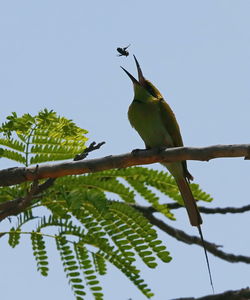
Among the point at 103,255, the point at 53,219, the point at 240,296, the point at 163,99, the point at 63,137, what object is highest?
the point at 163,99

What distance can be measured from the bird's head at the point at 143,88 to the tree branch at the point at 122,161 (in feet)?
6.44

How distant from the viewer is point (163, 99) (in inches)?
191

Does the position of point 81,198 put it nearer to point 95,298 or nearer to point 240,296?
point 95,298

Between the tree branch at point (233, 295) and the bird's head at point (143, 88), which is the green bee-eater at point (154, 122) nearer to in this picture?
the bird's head at point (143, 88)

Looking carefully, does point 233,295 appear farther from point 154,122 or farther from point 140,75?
point 140,75

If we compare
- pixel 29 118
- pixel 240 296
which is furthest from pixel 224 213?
pixel 240 296

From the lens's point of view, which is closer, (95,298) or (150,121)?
(95,298)

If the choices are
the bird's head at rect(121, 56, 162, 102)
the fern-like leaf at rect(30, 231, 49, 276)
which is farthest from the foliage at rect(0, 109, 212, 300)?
the bird's head at rect(121, 56, 162, 102)

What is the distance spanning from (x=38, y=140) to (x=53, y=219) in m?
0.39

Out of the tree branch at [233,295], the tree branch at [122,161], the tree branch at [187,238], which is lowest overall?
the tree branch at [233,295]

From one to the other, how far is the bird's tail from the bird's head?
1142 millimetres

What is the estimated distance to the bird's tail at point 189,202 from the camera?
11.6 ft

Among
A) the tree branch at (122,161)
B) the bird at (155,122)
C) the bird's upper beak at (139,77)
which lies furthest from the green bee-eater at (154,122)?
the tree branch at (122,161)

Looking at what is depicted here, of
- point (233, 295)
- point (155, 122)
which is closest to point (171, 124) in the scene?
point (155, 122)
